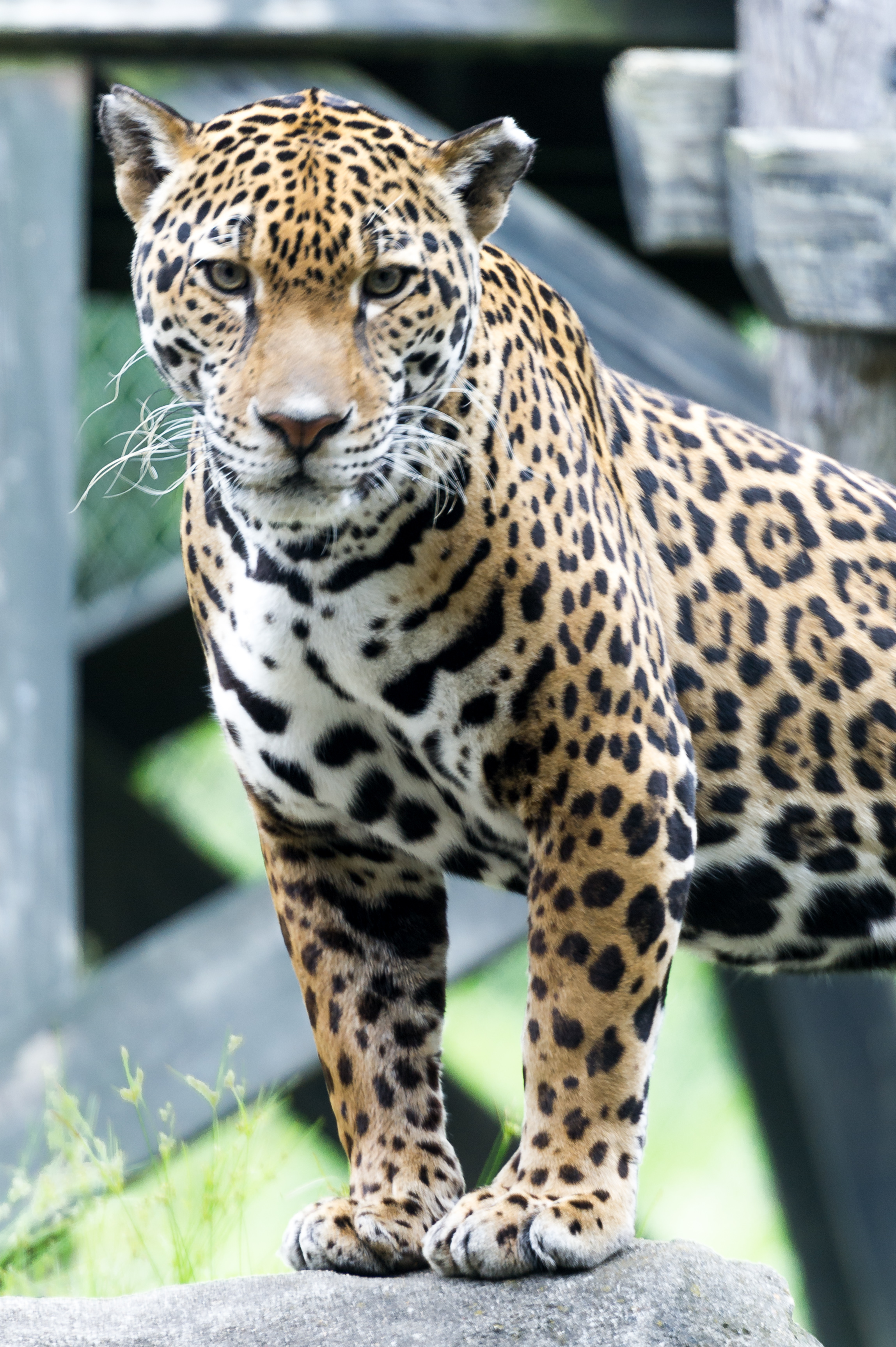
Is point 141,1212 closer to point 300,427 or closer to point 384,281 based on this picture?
point 300,427

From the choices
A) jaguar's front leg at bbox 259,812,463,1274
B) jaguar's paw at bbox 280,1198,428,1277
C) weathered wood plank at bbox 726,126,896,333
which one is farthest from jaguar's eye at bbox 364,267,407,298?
weathered wood plank at bbox 726,126,896,333

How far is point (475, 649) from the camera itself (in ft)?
11.9

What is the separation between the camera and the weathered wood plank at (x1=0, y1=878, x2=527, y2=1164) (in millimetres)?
6809

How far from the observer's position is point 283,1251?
400cm

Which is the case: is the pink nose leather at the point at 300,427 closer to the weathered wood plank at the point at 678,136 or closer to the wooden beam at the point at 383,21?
the weathered wood plank at the point at 678,136

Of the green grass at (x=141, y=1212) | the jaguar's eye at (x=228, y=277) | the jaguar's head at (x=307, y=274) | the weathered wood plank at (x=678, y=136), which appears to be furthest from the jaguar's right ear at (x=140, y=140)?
the weathered wood plank at (x=678, y=136)

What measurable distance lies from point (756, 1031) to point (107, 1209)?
881 centimetres

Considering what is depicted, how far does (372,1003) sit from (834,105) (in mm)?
3961

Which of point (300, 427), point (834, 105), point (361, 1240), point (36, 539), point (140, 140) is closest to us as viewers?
point (300, 427)

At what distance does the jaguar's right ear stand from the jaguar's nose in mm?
675

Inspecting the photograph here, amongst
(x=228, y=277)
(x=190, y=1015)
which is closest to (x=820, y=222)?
(x=228, y=277)

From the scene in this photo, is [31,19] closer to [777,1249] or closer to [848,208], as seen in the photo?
[848,208]

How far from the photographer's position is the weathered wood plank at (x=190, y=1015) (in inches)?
268

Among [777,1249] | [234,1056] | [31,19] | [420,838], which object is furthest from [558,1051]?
[777,1249]
